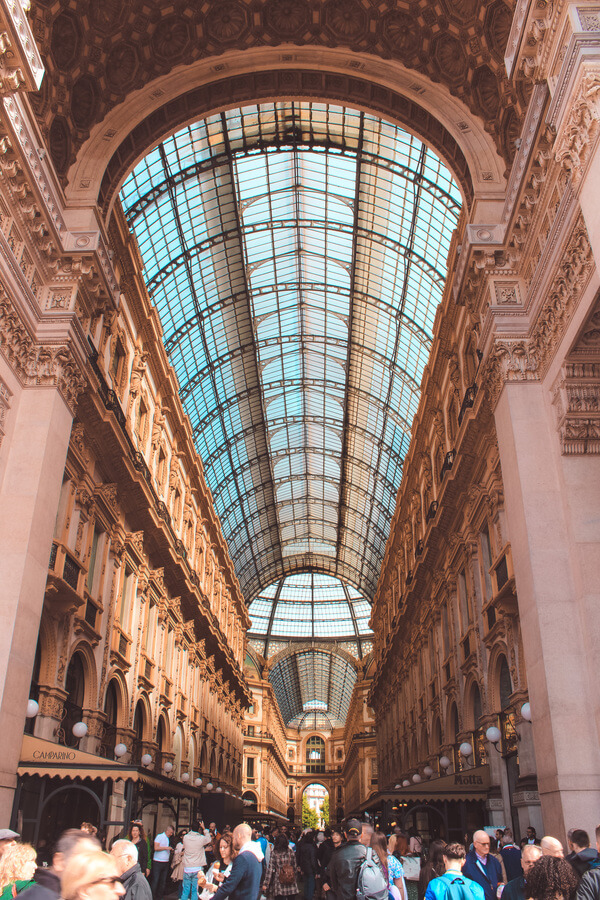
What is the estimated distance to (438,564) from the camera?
27281 mm

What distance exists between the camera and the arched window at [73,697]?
16.7 m

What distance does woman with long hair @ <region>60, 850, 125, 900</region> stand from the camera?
3.13 meters

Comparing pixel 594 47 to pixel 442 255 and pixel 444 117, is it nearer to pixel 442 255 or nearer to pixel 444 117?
pixel 444 117

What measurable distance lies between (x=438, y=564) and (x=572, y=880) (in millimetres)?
23312

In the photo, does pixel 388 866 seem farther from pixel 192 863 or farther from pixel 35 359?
pixel 35 359

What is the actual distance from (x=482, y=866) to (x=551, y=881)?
3611 mm

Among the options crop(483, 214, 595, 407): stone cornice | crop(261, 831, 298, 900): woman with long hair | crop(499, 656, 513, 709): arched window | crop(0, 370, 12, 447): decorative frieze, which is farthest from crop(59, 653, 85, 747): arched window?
crop(483, 214, 595, 407): stone cornice

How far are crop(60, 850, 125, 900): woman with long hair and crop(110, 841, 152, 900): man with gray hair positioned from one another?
10.1ft

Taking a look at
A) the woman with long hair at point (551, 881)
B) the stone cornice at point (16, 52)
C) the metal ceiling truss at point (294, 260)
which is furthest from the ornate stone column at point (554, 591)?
the metal ceiling truss at point (294, 260)

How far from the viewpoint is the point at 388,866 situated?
8.09m

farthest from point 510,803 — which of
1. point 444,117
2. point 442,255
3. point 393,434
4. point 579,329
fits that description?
point 393,434

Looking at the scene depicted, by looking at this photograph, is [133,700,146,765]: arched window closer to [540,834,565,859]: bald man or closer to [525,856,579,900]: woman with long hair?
[540,834,565,859]: bald man

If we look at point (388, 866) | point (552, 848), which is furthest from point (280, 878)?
point (552, 848)

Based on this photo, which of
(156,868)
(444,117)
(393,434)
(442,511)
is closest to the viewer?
(156,868)
